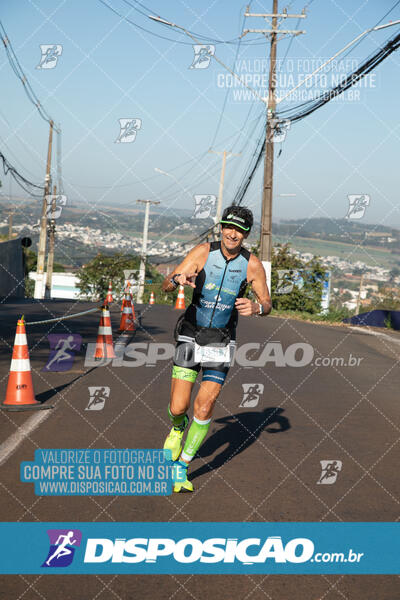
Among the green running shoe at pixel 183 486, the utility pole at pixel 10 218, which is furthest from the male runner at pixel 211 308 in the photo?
the utility pole at pixel 10 218

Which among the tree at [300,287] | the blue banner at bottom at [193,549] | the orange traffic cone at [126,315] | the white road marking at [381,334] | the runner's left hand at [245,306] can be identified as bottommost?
the tree at [300,287]

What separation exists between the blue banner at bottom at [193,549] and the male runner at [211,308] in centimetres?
113

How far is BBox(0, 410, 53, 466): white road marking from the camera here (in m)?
6.25

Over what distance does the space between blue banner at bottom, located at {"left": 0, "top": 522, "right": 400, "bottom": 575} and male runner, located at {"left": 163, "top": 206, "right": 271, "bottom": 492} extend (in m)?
1.13

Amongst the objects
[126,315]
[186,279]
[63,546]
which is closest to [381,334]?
[126,315]

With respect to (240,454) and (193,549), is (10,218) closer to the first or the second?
(240,454)

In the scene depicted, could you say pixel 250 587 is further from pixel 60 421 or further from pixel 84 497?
pixel 60 421

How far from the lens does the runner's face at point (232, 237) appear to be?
568 cm

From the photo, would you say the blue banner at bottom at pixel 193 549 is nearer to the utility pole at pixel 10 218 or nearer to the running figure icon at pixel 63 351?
the running figure icon at pixel 63 351

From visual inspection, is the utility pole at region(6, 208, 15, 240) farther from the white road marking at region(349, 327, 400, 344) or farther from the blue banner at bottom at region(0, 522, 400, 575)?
the blue banner at bottom at region(0, 522, 400, 575)

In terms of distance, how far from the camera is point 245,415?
8.52m

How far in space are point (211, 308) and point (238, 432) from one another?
231 centimetres

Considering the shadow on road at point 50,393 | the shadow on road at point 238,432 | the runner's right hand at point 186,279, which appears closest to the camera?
the runner's right hand at point 186,279

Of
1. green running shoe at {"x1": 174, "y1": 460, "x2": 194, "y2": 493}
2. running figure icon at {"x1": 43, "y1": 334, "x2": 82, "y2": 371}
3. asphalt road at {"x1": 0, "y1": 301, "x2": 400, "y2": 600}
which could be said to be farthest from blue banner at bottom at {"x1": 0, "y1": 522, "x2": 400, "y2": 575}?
running figure icon at {"x1": 43, "y1": 334, "x2": 82, "y2": 371}
